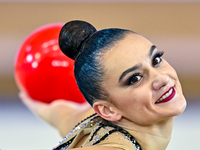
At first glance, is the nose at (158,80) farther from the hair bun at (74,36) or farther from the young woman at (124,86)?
the hair bun at (74,36)

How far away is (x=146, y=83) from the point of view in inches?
30.7

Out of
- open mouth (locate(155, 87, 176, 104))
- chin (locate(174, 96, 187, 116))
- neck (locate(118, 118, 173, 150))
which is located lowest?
neck (locate(118, 118, 173, 150))

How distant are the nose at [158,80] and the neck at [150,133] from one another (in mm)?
98

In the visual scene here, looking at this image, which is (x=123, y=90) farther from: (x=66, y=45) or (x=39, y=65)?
(x=39, y=65)

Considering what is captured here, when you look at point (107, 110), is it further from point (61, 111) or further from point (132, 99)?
point (61, 111)

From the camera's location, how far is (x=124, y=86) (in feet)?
2.59

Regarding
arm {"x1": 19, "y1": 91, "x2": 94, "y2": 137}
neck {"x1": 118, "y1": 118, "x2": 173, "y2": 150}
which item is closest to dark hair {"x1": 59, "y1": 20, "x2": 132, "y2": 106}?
neck {"x1": 118, "y1": 118, "x2": 173, "y2": 150}

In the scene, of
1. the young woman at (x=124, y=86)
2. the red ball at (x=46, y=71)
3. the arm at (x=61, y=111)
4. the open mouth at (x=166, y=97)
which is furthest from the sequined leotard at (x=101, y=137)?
the red ball at (x=46, y=71)

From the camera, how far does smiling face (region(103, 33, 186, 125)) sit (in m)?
0.78

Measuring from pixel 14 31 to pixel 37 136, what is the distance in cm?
188

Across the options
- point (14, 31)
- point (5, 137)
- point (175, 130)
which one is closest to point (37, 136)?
point (5, 137)

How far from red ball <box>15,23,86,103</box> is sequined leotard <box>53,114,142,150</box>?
18.8 inches

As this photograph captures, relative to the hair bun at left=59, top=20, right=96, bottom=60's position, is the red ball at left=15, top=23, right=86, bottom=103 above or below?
below

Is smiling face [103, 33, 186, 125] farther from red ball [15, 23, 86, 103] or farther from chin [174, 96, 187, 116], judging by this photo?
red ball [15, 23, 86, 103]
